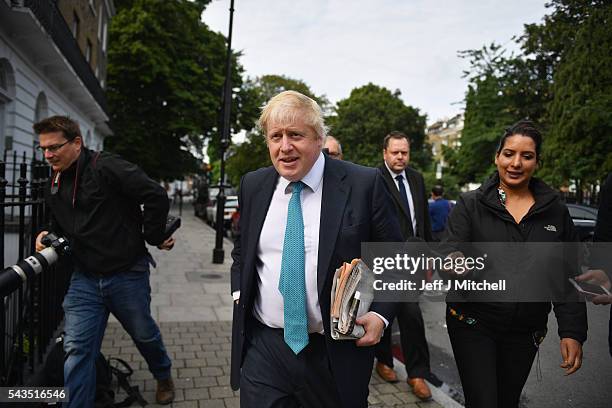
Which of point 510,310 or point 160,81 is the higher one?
point 160,81

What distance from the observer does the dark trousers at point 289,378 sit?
2.10 meters

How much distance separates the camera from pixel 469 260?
8.32ft

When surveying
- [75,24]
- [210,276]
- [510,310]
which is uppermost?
[75,24]

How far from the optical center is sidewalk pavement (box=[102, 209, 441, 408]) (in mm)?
3770

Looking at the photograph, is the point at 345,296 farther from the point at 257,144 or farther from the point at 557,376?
the point at 257,144

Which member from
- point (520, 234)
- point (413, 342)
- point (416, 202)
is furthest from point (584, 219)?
point (520, 234)

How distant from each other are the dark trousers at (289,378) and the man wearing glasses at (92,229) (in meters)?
1.39

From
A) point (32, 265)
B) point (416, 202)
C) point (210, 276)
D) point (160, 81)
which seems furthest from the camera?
point (160, 81)

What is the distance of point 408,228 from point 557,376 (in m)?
2.05

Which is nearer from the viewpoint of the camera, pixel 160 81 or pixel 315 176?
pixel 315 176

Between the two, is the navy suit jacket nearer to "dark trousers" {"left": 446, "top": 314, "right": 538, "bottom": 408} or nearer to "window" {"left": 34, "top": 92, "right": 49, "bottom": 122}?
"dark trousers" {"left": 446, "top": 314, "right": 538, "bottom": 408}

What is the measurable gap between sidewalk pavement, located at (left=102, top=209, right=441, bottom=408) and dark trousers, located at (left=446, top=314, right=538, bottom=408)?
4.25ft

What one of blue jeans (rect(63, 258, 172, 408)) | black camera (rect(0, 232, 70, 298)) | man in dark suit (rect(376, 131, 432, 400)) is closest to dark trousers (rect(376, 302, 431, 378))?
man in dark suit (rect(376, 131, 432, 400))

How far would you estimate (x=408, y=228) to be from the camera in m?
4.20
